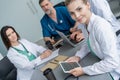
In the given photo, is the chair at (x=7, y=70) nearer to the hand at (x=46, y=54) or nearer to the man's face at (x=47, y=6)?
the hand at (x=46, y=54)

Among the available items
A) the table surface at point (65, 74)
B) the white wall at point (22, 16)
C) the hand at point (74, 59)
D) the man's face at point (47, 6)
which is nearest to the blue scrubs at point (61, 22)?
the man's face at point (47, 6)

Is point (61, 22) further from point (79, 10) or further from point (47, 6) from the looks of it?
point (79, 10)

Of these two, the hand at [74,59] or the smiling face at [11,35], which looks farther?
the smiling face at [11,35]

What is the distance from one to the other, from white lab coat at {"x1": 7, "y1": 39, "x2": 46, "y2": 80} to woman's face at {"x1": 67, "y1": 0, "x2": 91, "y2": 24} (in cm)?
84

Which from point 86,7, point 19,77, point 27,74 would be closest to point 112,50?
point 86,7

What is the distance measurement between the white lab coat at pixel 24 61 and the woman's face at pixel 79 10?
84 centimetres

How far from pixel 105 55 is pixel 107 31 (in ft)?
0.53

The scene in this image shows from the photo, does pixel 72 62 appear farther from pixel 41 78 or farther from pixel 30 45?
pixel 30 45

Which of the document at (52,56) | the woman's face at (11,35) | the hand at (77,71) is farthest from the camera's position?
the woman's face at (11,35)

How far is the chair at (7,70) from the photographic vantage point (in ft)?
8.33

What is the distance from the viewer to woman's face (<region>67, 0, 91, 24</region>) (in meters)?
1.55

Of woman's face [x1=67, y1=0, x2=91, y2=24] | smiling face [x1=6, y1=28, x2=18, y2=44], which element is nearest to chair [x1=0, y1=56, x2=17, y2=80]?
smiling face [x1=6, y1=28, x2=18, y2=44]

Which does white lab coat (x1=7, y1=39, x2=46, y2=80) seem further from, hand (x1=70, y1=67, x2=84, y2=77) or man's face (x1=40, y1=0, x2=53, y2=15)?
hand (x1=70, y1=67, x2=84, y2=77)

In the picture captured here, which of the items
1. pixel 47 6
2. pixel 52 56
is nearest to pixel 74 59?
pixel 52 56
